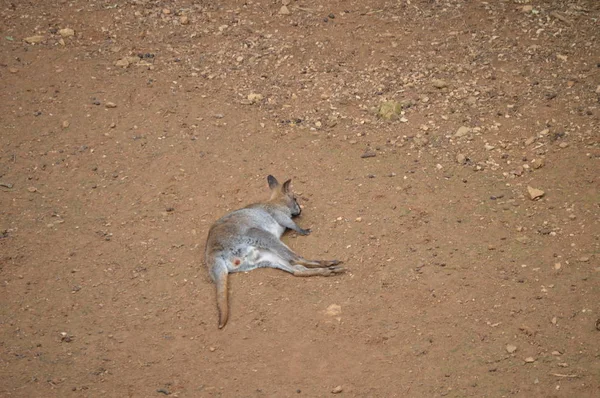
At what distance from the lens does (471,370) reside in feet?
16.6

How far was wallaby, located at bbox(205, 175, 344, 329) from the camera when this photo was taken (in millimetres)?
6008

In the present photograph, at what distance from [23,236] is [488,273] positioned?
4026mm

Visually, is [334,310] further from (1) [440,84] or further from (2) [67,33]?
(2) [67,33]

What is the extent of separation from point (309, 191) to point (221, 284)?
1.66 meters

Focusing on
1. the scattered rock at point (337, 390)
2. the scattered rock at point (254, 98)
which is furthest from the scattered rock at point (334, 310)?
the scattered rock at point (254, 98)

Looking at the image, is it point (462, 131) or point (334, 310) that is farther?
point (462, 131)

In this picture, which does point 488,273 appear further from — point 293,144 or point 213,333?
point 293,144

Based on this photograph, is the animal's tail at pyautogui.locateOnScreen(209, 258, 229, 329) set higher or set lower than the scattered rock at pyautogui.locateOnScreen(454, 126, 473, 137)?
lower

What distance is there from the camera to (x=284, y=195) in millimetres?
6801

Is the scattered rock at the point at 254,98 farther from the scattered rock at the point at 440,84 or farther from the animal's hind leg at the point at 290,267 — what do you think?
the animal's hind leg at the point at 290,267

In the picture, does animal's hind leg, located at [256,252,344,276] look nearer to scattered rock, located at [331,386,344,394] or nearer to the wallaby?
the wallaby

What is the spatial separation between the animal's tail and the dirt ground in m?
0.10

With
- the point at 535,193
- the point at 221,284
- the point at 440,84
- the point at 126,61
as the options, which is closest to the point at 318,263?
the point at 221,284

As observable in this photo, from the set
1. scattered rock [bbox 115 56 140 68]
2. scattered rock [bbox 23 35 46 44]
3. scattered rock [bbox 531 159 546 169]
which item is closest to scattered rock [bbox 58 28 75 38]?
→ scattered rock [bbox 23 35 46 44]
